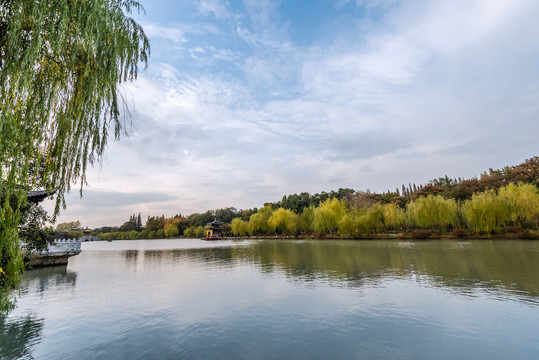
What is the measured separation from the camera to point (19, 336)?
19.4 ft

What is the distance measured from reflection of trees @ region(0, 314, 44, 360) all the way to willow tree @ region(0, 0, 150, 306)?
241cm

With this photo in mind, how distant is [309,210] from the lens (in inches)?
2176

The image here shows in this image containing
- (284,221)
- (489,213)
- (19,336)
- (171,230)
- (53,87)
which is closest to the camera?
(53,87)

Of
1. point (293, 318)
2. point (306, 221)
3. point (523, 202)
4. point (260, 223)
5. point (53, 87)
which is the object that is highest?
point (53, 87)

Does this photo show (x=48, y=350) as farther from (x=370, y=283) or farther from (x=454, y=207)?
(x=454, y=207)

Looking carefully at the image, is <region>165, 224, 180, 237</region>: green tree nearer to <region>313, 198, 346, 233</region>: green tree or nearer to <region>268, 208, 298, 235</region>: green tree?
<region>268, 208, 298, 235</region>: green tree

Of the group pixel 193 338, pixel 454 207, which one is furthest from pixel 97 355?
pixel 454 207

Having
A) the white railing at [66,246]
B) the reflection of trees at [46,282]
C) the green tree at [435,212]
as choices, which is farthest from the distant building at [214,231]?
the reflection of trees at [46,282]

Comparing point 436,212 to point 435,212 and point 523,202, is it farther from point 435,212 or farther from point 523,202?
point 523,202

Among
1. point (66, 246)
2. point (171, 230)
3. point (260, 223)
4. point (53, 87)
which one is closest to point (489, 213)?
point (53, 87)

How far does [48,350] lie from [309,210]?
51.8 meters

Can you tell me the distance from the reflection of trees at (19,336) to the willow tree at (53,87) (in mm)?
2411

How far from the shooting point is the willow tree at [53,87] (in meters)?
3.49

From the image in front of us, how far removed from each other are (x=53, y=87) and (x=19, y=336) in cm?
573
